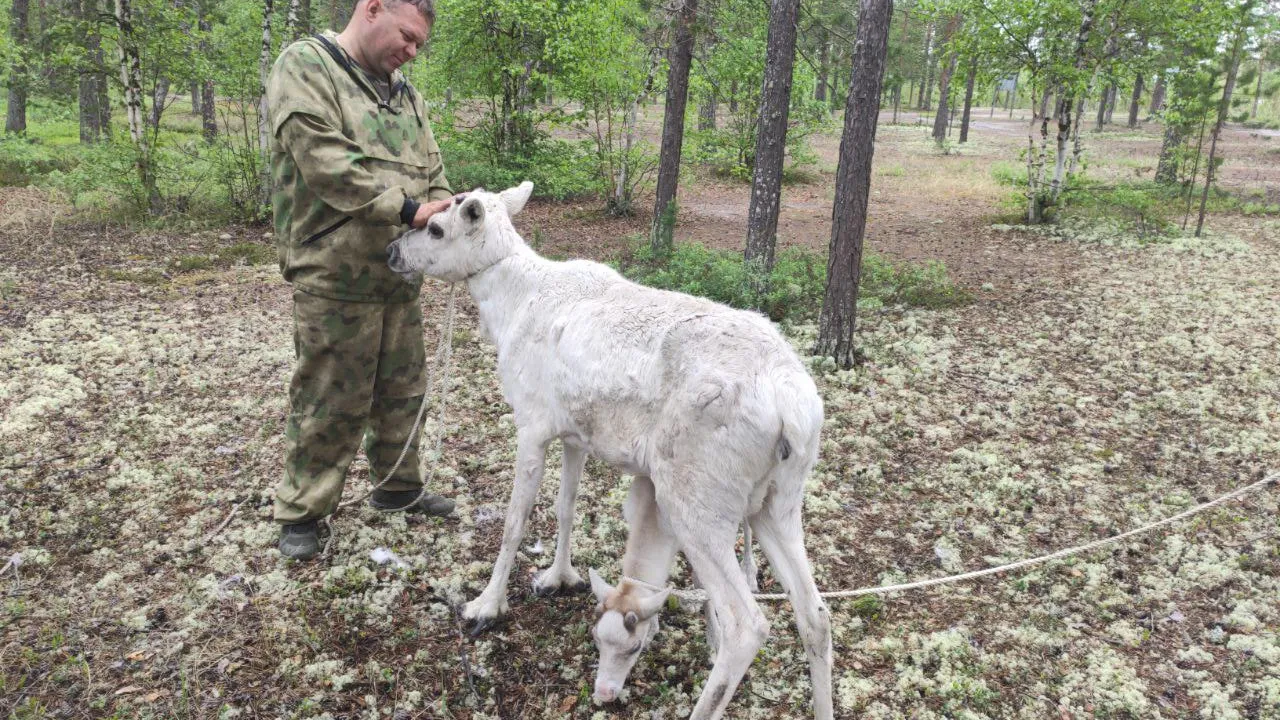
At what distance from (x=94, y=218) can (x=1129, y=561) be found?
15.6 metres

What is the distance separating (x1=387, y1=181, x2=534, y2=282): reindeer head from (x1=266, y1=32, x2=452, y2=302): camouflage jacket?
0.14 meters

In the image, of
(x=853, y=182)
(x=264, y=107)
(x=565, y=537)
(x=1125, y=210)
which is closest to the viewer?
(x=565, y=537)

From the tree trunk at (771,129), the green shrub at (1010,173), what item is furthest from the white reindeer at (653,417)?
the green shrub at (1010,173)

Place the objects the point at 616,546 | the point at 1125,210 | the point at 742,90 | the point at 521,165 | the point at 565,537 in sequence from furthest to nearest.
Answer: the point at 742,90
the point at 521,165
the point at 1125,210
the point at 616,546
the point at 565,537

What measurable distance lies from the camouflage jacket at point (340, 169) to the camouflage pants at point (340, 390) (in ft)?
0.54

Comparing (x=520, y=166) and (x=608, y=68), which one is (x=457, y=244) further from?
(x=520, y=166)

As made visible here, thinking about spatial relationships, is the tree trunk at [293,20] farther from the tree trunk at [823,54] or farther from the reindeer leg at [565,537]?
the reindeer leg at [565,537]

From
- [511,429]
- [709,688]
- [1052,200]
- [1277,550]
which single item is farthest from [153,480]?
[1052,200]

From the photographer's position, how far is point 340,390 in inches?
163

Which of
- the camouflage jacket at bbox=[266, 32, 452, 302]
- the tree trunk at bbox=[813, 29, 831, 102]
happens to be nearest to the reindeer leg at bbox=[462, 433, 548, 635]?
the camouflage jacket at bbox=[266, 32, 452, 302]

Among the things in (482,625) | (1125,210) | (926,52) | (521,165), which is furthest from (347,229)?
(926,52)

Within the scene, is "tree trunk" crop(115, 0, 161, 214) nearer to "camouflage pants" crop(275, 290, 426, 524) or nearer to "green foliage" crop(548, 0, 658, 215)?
"green foliage" crop(548, 0, 658, 215)

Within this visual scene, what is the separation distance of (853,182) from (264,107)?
397 inches

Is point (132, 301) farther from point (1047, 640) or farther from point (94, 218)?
→ point (1047, 640)
